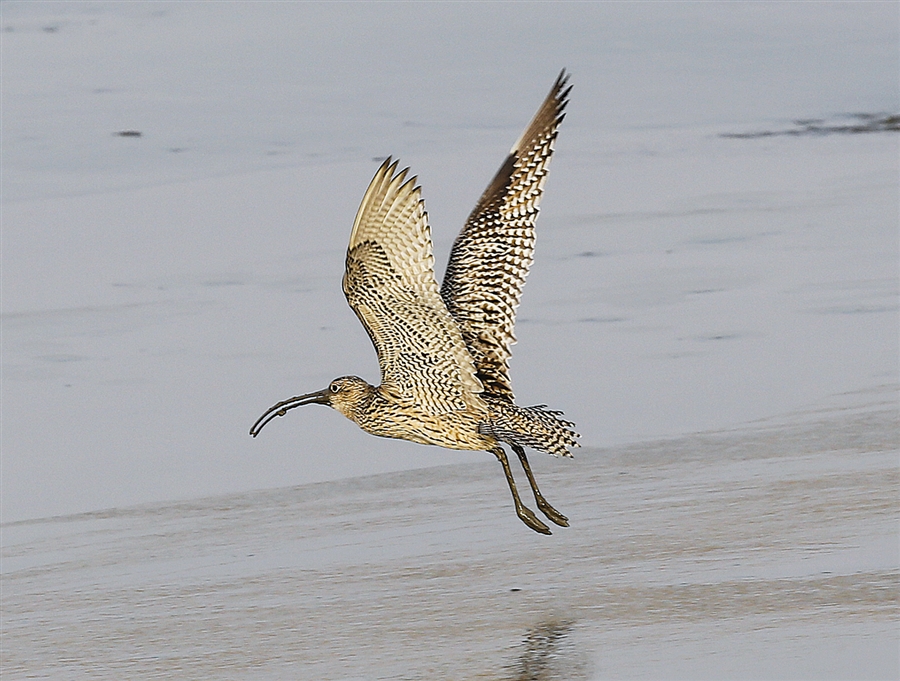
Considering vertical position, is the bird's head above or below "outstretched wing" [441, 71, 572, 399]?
below

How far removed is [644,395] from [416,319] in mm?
2563

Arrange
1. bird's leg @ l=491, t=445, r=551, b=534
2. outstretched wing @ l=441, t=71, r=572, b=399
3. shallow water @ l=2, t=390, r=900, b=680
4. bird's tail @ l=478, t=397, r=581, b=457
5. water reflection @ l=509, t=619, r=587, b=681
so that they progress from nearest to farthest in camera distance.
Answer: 1. water reflection @ l=509, t=619, r=587, b=681
2. shallow water @ l=2, t=390, r=900, b=680
3. bird's tail @ l=478, t=397, r=581, b=457
4. bird's leg @ l=491, t=445, r=551, b=534
5. outstretched wing @ l=441, t=71, r=572, b=399

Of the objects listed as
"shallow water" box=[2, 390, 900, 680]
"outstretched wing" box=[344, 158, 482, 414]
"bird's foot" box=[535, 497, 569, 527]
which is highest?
"outstretched wing" box=[344, 158, 482, 414]

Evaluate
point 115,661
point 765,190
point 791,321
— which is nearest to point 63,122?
point 765,190

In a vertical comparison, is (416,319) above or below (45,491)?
above

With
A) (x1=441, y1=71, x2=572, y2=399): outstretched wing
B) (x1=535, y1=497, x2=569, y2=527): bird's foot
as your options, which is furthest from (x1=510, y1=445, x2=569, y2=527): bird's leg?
(x1=441, y1=71, x2=572, y2=399): outstretched wing

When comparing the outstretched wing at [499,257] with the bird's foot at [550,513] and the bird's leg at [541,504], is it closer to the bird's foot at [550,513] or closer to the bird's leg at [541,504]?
the bird's leg at [541,504]

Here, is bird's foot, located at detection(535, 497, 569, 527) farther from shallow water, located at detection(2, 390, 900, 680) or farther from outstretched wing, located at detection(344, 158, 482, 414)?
outstretched wing, located at detection(344, 158, 482, 414)

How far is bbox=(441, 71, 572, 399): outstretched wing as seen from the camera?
6.48 meters

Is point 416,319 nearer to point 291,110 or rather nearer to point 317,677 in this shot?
point 317,677

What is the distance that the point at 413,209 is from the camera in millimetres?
5965

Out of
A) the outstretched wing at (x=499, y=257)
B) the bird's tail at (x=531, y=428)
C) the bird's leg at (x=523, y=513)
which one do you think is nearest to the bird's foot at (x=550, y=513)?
the bird's leg at (x=523, y=513)

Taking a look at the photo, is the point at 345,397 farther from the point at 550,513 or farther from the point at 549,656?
the point at 549,656

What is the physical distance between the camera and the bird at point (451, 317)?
6.00 m
